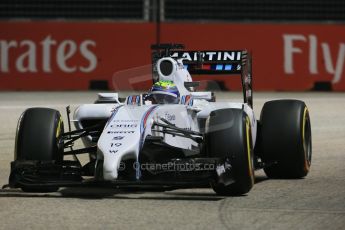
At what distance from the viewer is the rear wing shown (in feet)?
37.1

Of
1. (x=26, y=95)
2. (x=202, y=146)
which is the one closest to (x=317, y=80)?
(x=26, y=95)

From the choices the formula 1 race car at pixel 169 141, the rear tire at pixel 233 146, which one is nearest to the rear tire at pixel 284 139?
the formula 1 race car at pixel 169 141

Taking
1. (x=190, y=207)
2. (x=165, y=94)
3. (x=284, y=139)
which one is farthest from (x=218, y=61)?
(x=190, y=207)

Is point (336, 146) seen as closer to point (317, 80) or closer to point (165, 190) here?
point (165, 190)

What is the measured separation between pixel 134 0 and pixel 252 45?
3244 mm

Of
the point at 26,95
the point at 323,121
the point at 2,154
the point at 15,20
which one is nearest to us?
the point at 2,154

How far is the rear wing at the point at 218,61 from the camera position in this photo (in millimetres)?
11320

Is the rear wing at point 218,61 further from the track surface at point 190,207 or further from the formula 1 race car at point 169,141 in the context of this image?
the track surface at point 190,207

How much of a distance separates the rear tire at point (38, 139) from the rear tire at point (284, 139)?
6.69 ft

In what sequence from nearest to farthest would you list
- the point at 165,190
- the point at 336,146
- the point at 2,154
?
the point at 165,190
the point at 2,154
the point at 336,146

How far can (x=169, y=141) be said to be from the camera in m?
9.71

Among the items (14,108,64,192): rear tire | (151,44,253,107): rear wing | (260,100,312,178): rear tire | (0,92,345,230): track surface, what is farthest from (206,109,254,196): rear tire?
(151,44,253,107): rear wing

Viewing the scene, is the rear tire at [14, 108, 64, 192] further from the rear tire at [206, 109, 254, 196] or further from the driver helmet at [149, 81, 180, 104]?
the rear tire at [206, 109, 254, 196]

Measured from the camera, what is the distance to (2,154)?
12953 millimetres
